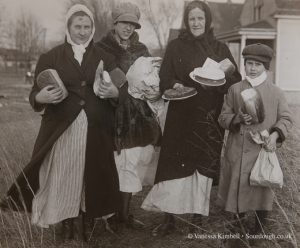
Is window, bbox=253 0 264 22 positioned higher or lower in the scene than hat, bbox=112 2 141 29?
higher

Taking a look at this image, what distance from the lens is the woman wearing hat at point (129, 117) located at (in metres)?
3.36

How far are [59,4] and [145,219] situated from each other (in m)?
1.95

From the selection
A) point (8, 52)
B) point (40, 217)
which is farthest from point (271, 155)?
point (8, 52)

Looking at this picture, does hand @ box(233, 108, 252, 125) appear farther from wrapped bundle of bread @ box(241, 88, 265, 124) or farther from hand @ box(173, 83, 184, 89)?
hand @ box(173, 83, 184, 89)

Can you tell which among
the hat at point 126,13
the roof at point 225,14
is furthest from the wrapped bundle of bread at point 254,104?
the hat at point 126,13

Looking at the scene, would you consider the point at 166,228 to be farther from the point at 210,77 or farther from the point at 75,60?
the point at 75,60

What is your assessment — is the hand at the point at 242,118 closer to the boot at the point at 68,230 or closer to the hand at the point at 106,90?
the hand at the point at 106,90

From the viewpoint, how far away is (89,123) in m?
3.01

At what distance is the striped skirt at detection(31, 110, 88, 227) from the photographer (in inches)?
117

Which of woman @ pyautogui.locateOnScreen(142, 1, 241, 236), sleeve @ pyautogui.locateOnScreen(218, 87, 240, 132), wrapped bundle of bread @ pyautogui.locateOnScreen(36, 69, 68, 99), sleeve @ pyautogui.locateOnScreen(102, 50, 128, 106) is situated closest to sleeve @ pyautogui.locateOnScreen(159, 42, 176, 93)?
woman @ pyautogui.locateOnScreen(142, 1, 241, 236)

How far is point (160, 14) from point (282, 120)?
54.7 inches

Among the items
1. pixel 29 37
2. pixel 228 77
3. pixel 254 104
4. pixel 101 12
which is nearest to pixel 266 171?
pixel 254 104

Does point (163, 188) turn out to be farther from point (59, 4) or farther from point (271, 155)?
point (59, 4)

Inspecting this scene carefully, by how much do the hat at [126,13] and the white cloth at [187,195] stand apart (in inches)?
51.2
